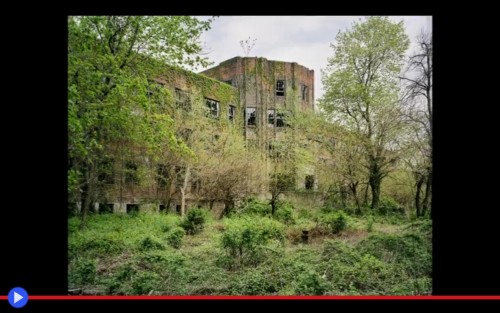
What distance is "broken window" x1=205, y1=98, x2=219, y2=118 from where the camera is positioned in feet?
31.3

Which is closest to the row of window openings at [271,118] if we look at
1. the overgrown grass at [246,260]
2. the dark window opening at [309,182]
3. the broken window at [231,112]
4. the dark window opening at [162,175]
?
the broken window at [231,112]

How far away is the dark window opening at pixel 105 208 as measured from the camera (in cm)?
690

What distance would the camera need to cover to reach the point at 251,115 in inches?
401

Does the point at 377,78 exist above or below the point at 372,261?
above

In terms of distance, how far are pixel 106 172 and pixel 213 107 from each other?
413 cm

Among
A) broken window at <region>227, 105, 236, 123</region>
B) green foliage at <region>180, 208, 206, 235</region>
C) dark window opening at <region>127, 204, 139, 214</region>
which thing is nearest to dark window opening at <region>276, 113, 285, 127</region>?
broken window at <region>227, 105, 236, 123</region>

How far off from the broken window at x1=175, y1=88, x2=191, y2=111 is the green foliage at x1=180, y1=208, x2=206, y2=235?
304 centimetres
